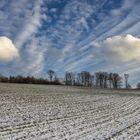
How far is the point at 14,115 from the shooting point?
24.1 metres

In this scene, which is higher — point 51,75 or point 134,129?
point 51,75

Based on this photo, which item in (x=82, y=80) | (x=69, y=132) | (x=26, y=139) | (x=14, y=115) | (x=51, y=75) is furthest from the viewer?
(x=82, y=80)

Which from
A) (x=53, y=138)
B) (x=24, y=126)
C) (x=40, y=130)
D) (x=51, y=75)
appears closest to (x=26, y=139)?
(x=53, y=138)

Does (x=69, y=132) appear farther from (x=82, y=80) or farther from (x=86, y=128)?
(x=82, y=80)

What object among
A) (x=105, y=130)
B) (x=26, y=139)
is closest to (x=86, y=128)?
(x=105, y=130)

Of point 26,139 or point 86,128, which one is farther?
point 86,128

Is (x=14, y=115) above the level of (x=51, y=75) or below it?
below

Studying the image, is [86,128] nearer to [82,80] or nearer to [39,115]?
[39,115]

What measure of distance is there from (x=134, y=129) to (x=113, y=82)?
166060mm

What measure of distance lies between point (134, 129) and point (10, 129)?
7.96 meters

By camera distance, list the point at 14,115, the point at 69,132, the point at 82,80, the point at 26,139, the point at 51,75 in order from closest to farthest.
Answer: the point at 26,139, the point at 69,132, the point at 14,115, the point at 51,75, the point at 82,80

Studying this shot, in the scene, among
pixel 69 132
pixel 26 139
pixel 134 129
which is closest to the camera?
pixel 26 139

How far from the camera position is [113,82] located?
603 feet

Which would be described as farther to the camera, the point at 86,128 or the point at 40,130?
the point at 86,128
